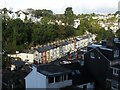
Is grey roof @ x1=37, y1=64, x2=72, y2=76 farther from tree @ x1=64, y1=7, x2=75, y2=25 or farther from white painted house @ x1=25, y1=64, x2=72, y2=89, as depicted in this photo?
tree @ x1=64, y1=7, x2=75, y2=25

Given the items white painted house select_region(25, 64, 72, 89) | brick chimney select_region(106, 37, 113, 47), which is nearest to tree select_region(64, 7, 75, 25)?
brick chimney select_region(106, 37, 113, 47)

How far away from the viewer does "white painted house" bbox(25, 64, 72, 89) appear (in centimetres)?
1739

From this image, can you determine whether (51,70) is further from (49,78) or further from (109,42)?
(109,42)

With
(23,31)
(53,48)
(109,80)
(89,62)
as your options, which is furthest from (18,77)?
(23,31)

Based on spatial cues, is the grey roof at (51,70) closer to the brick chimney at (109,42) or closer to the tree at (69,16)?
the brick chimney at (109,42)

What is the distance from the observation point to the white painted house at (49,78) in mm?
17386

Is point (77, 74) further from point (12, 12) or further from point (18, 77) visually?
point (12, 12)

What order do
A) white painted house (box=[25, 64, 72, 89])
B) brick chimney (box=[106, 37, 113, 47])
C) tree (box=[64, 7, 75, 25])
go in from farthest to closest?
tree (box=[64, 7, 75, 25])
brick chimney (box=[106, 37, 113, 47])
white painted house (box=[25, 64, 72, 89])

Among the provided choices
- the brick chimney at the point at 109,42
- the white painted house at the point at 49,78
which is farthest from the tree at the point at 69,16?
the white painted house at the point at 49,78

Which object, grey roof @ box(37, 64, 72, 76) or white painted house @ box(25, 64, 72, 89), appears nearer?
white painted house @ box(25, 64, 72, 89)

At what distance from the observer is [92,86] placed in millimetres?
20000

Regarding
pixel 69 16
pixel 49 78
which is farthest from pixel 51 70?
pixel 69 16

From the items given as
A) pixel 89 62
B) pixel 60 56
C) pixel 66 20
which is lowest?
pixel 60 56

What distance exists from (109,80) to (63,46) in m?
34.2
